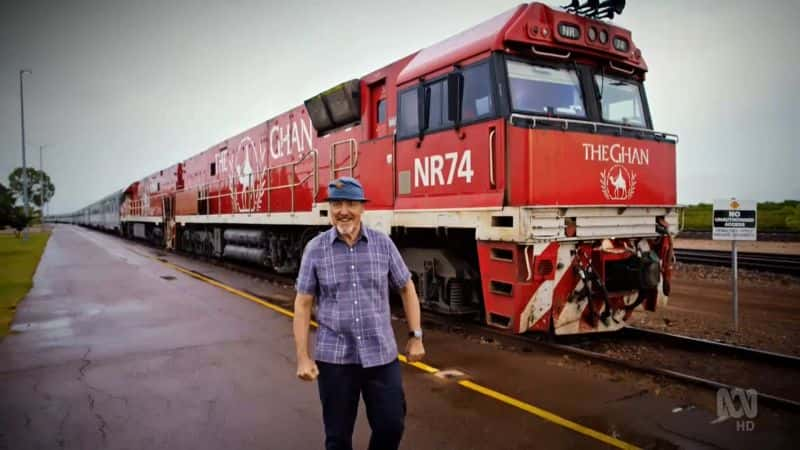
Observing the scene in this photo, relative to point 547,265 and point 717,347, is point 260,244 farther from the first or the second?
point 717,347

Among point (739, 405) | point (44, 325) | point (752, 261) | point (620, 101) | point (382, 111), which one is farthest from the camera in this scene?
point (752, 261)

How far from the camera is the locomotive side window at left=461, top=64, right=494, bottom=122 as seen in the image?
612 cm

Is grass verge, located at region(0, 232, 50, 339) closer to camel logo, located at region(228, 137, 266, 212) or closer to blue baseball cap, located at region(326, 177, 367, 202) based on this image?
camel logo, located at region(228, 137, 266, 212)

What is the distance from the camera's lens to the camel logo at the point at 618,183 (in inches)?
250

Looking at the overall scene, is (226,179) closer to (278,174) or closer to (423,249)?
(278,174)

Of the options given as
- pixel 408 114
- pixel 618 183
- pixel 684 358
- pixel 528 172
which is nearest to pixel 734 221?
pixel 618 183

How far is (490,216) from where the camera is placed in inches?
233

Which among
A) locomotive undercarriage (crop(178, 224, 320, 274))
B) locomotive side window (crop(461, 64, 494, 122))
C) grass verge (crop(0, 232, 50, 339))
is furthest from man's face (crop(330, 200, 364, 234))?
locomotive undercarriage (crop(178, 224, 320, 274))

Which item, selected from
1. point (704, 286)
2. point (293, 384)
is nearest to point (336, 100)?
point (293, 384)

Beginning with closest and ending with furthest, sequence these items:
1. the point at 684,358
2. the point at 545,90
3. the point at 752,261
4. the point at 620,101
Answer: the point at 684,358 < the point at 545,90 < the point at 620,101 < the point at 752,261

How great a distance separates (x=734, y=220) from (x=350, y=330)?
7.11m

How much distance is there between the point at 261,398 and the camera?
477cm

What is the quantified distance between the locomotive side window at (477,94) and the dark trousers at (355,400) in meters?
4.04

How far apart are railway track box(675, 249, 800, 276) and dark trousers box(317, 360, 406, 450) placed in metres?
12.6
